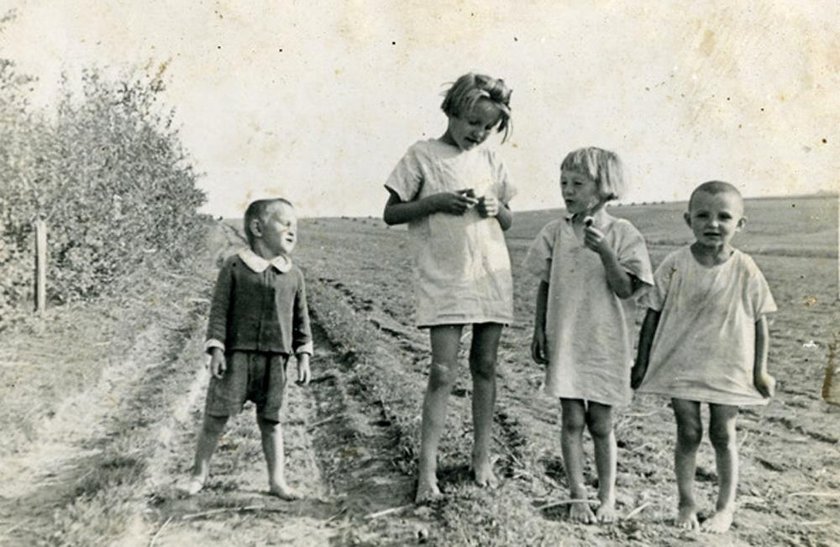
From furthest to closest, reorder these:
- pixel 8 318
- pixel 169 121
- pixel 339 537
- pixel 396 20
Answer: pixel 169 121
pixel 8 318
pixel 396 20
pixel 339 537

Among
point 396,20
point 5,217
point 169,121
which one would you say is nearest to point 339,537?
point 396,20

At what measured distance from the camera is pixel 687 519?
Answer: 10.9ft

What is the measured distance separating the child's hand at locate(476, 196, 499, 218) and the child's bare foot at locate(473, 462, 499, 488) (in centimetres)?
114

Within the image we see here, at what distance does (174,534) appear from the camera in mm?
3305

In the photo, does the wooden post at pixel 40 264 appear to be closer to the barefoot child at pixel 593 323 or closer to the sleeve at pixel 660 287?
the barefoot child at pixel 593 323

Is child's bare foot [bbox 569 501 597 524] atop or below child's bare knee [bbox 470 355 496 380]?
below

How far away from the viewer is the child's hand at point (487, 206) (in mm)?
3537

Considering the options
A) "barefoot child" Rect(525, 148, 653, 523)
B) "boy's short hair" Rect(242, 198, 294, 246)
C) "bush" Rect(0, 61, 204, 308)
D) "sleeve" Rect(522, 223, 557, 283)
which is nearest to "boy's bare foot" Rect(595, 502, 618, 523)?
"barefoot child" Rect(525, 148, 653, 523)

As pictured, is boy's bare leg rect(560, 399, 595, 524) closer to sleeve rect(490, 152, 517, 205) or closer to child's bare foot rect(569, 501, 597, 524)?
child's bare foot rect(569, 501, 597, 524)

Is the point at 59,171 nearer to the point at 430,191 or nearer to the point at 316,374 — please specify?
the point at 316,374

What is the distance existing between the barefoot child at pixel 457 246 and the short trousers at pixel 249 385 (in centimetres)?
69

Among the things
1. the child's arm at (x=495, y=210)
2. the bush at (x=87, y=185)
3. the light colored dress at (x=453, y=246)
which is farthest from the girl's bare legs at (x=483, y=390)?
the bush at (x=87, y=185)

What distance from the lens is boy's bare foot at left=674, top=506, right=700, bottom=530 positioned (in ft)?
10.8

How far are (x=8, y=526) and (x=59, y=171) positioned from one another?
6.31 m
